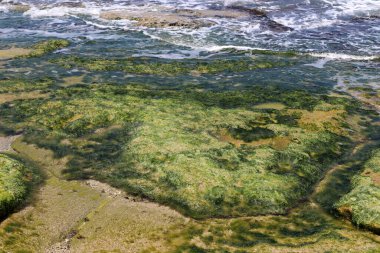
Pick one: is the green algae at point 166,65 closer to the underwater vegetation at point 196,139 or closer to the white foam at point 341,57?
the underwater vegetation at point 196,139

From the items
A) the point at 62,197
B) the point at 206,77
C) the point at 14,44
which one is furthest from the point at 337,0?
the point at 62,197

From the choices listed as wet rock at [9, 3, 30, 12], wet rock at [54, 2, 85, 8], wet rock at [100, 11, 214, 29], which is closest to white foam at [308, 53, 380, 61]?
wet rock at [100, 11, 214, 29]

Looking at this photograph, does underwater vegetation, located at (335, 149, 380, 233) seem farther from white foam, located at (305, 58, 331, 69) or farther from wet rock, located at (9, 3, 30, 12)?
wet rock, located at (9, 3, 30, 12)

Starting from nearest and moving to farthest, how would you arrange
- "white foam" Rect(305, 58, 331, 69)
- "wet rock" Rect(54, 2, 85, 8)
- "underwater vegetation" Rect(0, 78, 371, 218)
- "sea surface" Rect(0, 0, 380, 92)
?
"underwater vegetation" Rect(0, 78, 371, 218) → "sea surface" Rect(0, 0, 380, 92) → "white foam" Rect(305, 58, 331, 69) → "wet rock" Rect(54, 2, 85, 8)

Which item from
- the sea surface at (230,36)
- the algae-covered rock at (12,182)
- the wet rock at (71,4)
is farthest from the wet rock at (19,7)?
the algae-covered rock at (12,182)

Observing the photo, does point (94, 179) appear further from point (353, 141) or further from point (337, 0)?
point (337, 0)

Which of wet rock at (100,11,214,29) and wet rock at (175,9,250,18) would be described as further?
wet rock at (175,9,250,18)

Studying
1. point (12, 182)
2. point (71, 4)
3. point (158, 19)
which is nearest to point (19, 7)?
point (71, 4)
